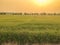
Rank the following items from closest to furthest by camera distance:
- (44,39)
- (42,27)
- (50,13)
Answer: (44,39)
(42,27)
(50,13)

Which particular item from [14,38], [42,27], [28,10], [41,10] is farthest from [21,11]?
[14,38]

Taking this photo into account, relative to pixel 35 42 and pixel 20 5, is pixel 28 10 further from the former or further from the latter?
pixel 35 42

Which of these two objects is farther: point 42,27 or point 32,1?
point 32,1

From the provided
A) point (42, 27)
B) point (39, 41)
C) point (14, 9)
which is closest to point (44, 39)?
point (39, 41)

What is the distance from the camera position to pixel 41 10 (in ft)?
5.63

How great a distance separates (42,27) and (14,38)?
0.74 ft

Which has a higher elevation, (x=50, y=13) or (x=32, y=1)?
(x=32, y=1)

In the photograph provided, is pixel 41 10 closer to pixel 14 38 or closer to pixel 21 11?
pixel 21 11

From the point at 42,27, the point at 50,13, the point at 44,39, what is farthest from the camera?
the point at 50,13

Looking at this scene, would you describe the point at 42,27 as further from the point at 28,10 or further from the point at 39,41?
the point at 28,10

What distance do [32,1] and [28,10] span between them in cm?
11

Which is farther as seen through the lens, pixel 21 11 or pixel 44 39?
pixel 21 11

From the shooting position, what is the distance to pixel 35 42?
0.95 metres

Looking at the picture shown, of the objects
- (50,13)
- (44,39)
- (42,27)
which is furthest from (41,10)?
(44,39)
